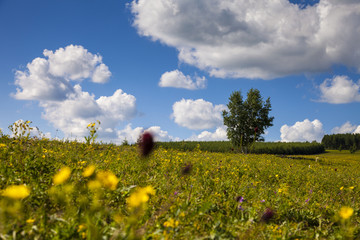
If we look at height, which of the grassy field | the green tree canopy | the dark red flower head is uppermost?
the green tree canopy

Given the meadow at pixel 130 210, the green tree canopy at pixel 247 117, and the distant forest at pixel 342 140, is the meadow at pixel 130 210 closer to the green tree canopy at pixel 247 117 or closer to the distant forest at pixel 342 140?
the green tree canopy at pixel 247 117

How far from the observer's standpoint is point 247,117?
36656 mm

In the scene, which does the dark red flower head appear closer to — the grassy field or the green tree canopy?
the grassy field

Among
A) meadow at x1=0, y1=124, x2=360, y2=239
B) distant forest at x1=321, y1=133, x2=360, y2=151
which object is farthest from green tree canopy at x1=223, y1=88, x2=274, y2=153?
distant forest at x1=321, y1=133, x2=360, y2=151

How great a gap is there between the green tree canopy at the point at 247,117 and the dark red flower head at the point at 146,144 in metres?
34.2

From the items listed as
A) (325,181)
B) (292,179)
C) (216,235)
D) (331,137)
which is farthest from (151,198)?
(331,137)

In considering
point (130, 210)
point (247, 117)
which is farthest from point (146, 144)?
point (247, 117)

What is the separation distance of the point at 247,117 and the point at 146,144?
3541 cm

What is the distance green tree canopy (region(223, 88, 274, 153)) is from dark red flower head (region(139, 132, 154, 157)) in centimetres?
3420

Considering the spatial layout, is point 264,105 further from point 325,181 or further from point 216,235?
point 216,235

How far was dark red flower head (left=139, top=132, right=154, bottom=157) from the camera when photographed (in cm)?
266

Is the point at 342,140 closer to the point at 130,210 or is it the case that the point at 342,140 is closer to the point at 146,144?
the point at 130,210

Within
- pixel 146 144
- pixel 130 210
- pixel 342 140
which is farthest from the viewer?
pixel 342 140

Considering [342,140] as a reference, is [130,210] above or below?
below
